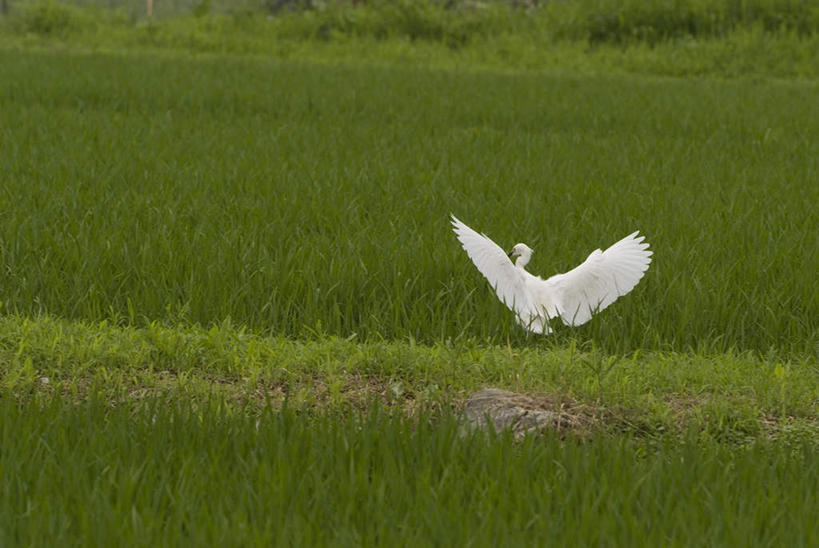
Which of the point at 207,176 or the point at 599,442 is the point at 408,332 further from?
the point at 207,176

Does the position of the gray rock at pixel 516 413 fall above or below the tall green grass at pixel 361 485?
below

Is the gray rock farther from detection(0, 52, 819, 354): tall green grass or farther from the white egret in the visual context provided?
detection(0, 52, 819, 354): tall green grass

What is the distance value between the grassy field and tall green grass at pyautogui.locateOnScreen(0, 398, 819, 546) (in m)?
0.01

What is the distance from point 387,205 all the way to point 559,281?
1916mm

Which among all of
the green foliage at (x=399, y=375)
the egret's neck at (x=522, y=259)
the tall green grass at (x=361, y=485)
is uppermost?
the egret's neck at (x=522, y=259)

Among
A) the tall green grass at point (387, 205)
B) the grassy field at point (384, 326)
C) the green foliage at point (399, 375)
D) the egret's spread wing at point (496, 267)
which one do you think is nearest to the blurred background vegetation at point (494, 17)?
the tall green grass at point (387, 205)

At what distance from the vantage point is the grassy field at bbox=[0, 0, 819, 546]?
246 cm

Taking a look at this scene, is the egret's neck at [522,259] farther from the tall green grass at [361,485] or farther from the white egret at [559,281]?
the tall green grass at [361,485]

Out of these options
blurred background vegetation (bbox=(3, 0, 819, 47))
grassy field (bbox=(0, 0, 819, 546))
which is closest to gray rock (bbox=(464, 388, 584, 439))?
Result: grassy field (bbox=(0, 0, 819, 546))

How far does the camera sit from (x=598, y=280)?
3.94 m

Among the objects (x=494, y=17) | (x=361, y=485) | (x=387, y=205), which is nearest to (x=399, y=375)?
(x=361, y=485)

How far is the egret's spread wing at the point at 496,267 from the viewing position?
12.5ft

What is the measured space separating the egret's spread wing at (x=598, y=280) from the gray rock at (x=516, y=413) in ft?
2.16

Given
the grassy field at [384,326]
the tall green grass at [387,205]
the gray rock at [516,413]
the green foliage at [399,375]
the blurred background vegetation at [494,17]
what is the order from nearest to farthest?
the grassy field at [384,326] → the gray rock at [516,413] → the green foliage at [399,375] → the tall green grass at [387,205] → the blurred background vegetation at [494,17]
